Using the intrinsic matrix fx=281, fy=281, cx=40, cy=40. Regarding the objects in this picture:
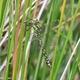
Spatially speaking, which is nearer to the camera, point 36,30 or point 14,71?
point 14,71

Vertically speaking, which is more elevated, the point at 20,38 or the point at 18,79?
the point at 20,38

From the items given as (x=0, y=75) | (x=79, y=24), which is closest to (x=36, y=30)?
(x=0, y=75)

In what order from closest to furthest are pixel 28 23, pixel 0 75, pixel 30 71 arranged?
pixel 28 23
pixel 0 75
pixel 30 71

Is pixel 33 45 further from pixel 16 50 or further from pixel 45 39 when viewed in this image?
pixel 16 50

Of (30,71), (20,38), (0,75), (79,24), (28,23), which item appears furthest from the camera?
(79,24)

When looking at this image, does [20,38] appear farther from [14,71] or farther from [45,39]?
[45,39]

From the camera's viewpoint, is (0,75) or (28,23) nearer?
(28,23)

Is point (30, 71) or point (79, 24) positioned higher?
point (79, 24)

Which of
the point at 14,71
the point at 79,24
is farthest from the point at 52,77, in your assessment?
the point at 79,24

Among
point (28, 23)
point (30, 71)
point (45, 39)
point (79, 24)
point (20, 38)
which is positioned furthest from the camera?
point (79, 24)
